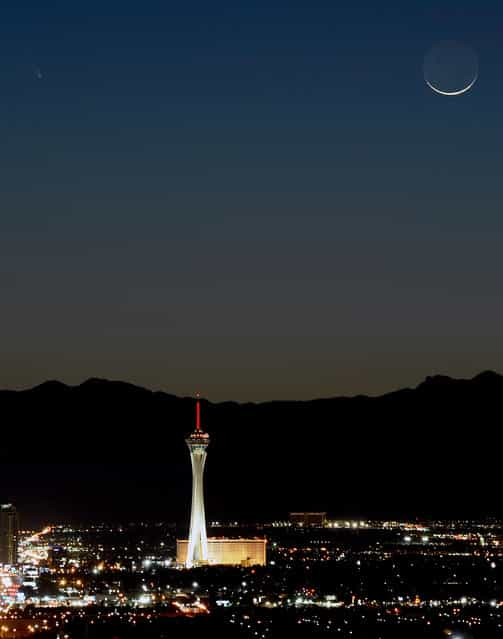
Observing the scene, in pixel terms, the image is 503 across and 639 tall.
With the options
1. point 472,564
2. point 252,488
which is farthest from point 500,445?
point 472,564

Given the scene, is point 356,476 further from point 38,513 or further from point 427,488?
point 38,513

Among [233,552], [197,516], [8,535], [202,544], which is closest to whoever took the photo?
[197,516]

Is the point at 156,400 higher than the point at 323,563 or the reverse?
higher

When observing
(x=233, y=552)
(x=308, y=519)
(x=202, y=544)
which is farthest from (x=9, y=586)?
(x=308, y=519)

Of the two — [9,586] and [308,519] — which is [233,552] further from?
[308,519]

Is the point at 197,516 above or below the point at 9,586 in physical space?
above

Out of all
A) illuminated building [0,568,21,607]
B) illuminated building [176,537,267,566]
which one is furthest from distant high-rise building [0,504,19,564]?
illuminated building [176,537,267,566]

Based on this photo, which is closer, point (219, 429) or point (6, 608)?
point (6, 608)

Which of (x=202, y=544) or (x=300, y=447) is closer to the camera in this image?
(x=202, y=544)

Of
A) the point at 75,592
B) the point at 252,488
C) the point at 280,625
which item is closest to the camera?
the point at 280,625
